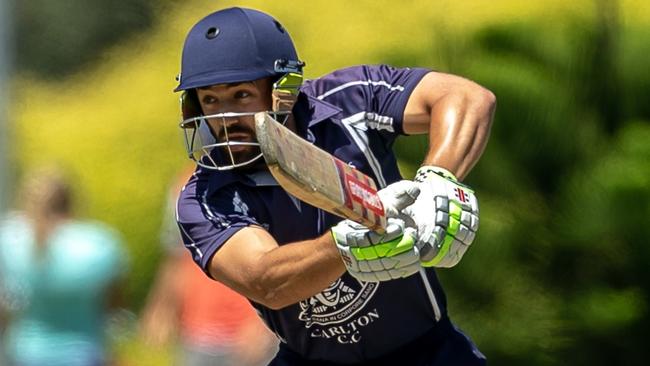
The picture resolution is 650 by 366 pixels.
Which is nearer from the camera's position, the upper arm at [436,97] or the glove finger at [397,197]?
the glove finger at [397,197]

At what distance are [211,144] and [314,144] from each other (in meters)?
0.31

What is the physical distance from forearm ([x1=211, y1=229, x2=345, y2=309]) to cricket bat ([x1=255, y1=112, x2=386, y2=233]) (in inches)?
11.1

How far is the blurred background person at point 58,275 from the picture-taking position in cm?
682


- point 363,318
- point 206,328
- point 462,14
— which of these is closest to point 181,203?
point 363,318

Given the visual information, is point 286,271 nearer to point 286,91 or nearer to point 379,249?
point 379,249

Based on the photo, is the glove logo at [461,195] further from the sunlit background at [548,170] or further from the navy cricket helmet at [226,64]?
the sunlit background at [548,170]

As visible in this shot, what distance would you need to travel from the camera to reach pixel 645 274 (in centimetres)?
778

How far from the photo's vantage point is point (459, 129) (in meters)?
4.04

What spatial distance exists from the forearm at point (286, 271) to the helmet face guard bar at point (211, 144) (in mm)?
212

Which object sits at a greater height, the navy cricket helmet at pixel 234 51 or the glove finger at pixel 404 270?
the navy cricket helmet at pixel 234 51

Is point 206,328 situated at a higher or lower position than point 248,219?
lower

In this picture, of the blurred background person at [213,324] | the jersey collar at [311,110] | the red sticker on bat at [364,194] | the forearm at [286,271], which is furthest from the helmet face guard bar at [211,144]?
the blurred background person at [213,324]

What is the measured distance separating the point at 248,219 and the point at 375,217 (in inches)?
34.2

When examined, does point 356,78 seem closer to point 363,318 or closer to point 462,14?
point 363,318
